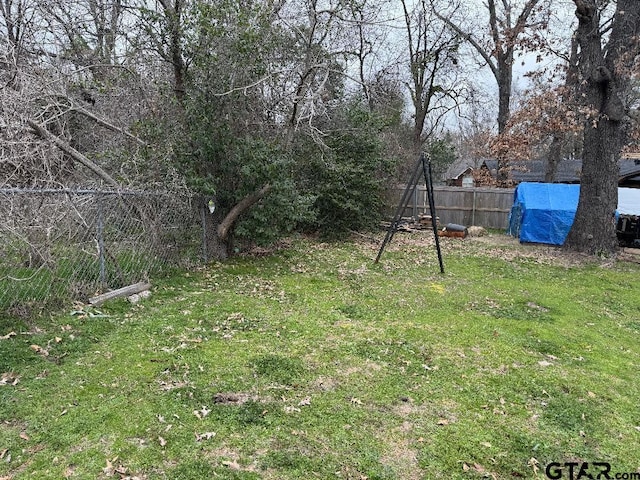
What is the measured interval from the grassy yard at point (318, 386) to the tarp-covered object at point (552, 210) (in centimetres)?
548

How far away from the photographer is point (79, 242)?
16.5 feet

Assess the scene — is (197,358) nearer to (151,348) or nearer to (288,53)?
(151,348)

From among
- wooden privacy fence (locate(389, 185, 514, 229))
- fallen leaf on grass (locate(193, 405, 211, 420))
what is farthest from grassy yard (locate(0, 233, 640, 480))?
wooden privacy fence (locate(389, 185, 514, 229))

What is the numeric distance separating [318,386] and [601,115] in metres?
9.10

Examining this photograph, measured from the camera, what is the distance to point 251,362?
12.7ft

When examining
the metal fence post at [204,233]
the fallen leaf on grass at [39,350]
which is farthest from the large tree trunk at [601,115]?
A: the fallen leaf on grass at [39,350]

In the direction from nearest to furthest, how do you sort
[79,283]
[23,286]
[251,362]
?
[251,362], [23,286], [79,283]

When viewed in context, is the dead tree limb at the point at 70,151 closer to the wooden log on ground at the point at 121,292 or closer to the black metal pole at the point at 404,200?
the wooden log on ground at the point at 121,292

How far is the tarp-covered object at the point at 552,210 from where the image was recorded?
11320 millimetres

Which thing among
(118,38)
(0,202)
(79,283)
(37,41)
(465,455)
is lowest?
(465,455)

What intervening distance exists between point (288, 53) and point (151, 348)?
5.81 metres

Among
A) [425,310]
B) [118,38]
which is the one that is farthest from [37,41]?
[425,310]

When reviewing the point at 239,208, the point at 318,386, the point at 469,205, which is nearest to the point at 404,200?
the point at 239,208

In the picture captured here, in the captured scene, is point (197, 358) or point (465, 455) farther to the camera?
point (197, 358)
